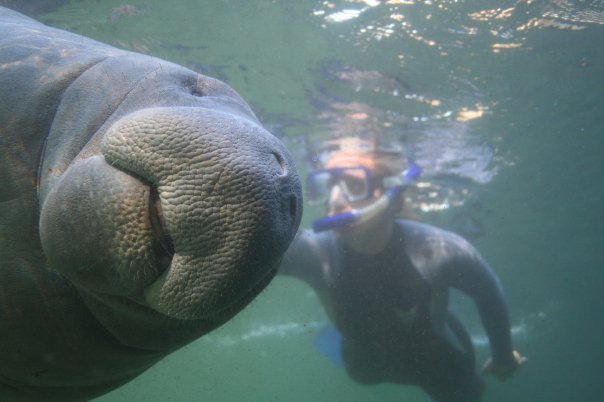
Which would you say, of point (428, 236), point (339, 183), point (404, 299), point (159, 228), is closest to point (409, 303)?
point (404, 299)

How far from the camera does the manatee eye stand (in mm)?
1308

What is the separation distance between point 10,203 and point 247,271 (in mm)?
1200

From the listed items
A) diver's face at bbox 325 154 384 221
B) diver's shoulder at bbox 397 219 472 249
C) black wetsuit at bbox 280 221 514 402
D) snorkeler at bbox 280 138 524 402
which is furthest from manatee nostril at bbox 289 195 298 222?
diver's face at bbox 325 154 384 221

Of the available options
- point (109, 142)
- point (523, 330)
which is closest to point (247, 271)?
point (109, 142)

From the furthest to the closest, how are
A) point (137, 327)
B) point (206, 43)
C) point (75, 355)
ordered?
point (206, 43), point (75, 355), point (137, 327)

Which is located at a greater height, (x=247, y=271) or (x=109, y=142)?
(x=109, y=142)

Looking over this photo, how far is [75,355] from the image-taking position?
6.09ft

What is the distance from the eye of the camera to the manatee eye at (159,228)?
4.29ft

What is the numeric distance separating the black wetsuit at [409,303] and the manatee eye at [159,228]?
21.5ft

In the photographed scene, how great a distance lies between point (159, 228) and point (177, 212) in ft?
0.42

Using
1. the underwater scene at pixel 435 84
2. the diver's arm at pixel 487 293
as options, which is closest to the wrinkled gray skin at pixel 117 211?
the underwater scene at pixel 435 84

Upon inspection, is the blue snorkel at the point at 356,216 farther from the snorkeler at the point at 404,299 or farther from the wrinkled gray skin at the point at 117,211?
the wrinkled gray skin at the point at 117,211

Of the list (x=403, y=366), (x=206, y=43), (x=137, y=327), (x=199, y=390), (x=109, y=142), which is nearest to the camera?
(x=109, y=142)

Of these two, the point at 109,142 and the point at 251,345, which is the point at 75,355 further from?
the point at 251,345
